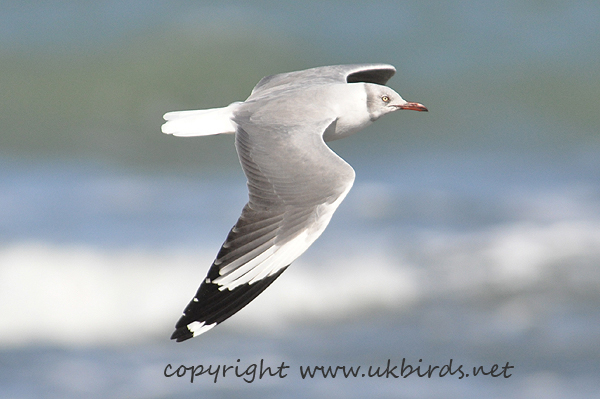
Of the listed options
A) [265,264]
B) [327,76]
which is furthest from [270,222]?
[327,76]

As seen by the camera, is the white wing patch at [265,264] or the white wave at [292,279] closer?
the white wing patch at [265,264]

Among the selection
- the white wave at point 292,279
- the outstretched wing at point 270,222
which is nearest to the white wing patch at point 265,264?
the outstretched wing at point 270,222

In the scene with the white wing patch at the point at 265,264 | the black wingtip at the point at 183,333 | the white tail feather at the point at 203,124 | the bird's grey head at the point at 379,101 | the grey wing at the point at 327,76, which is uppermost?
the grey wing at the point at 327,76

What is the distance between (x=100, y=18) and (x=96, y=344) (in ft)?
27.6

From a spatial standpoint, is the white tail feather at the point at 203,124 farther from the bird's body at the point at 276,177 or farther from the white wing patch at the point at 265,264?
the white wing patch at the point at 265,264

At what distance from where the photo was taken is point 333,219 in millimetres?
9477

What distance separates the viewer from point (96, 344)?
23.9 ft

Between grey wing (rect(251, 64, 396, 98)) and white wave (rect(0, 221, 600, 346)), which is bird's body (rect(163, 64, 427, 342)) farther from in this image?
white wave (rect(0, 221, 600, 346))

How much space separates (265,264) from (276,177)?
456 mm

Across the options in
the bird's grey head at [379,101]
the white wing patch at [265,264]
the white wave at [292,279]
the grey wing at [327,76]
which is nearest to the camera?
the white wing patch at [265,264]

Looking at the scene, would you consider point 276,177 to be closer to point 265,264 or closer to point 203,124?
point 265,264

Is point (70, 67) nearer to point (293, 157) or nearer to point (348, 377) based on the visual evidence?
point (348, 377)

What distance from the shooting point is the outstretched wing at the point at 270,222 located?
3766 millimetres

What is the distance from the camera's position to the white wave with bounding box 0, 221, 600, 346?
7.61m
